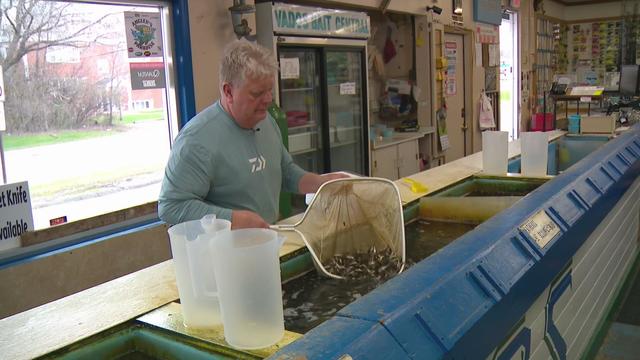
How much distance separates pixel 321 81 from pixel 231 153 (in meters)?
2.78

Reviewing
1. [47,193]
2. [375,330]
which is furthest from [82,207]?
[375,330]

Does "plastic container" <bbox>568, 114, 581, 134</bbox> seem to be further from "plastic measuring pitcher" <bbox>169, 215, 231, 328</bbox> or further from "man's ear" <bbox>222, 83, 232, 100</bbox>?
"plastic measuring pitcher" <bbox>169, 215, 231, 328</bbox>

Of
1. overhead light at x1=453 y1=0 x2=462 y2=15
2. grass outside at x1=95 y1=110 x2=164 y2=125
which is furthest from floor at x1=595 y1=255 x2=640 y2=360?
overhead light at x1=453 y1=0 x2=462 y2=15

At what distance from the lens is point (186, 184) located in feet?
6.73

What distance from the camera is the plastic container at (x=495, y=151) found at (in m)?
3.17

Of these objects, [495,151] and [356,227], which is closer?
[356,227]

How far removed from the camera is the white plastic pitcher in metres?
1.15

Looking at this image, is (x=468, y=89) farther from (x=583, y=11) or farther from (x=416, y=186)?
(x=583, y=11)

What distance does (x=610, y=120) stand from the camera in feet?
15.4

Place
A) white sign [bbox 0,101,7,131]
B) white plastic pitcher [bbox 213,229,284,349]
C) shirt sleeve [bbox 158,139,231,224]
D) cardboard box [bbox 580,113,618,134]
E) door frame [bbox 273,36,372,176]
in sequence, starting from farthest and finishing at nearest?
cardboard box [bbox 580,113,618,134] → door frame [bbox 273,36,372,176] → white sign [bbox 0,101,7,131] → shirt sleeve [bbox 158,139,231,224] → white plastic pitcher [bbox 213,229,284,349]

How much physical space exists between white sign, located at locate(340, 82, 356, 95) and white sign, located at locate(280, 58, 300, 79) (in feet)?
2.21

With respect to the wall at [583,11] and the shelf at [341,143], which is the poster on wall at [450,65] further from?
the wall at [583,11]

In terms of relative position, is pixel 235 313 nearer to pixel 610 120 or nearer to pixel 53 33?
pixel 53 33

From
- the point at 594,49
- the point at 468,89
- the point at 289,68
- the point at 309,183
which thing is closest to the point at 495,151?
the point at 309,183
